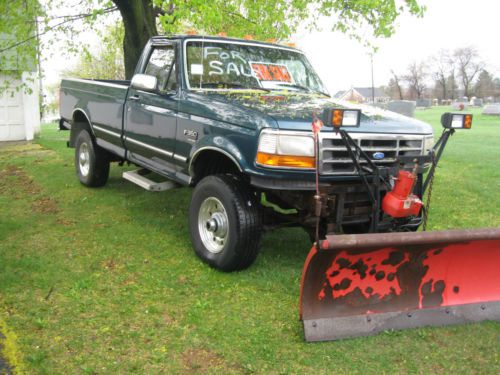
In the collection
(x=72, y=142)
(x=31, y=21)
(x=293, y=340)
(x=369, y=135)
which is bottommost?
(x=293, y=340)

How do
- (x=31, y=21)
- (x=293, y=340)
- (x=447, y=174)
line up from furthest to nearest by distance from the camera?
(x=31, y=21) → (x=447, y=174) → (x=293, y=340)

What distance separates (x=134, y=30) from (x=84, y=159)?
9.71 feet

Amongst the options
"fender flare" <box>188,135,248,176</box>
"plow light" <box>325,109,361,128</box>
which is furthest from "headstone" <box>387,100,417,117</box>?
"plow light" <box>325,109,361,128</box>

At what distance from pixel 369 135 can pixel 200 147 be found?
146 centimetres

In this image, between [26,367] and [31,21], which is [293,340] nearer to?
[26,367]

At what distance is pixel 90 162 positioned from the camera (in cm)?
770

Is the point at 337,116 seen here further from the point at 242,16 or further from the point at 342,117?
the point at 242,16

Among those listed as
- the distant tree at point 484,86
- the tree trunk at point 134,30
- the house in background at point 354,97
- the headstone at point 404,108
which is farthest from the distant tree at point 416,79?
the tree trunk at point 134,30

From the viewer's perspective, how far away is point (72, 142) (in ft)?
26.4

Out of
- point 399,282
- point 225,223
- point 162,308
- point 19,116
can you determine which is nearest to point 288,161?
point 225,223

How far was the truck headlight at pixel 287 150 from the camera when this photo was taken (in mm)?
4004

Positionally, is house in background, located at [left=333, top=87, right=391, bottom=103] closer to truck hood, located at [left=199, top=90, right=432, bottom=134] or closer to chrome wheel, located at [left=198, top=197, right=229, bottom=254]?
truck hood, located at [left=199, top=90, right=432, bottom=134]

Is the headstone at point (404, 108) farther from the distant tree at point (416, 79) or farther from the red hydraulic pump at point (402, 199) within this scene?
the distant tree at point (416, 79)

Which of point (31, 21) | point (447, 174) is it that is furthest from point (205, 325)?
point (31, 21)
